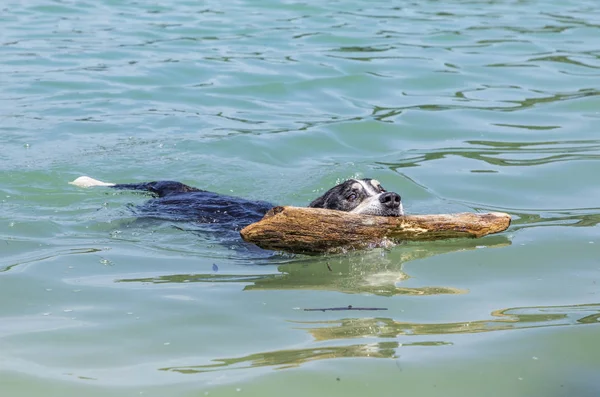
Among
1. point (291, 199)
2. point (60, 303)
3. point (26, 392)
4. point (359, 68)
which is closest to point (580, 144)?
point (291, 199)

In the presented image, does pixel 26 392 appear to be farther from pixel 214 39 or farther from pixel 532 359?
pixel 214 39

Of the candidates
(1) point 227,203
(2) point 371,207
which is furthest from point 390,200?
(1) point 227,203

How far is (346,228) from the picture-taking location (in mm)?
6738

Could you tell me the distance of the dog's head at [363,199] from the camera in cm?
727

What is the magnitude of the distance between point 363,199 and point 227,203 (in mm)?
1800

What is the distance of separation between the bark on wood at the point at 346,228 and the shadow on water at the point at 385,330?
0.82m

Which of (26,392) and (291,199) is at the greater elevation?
(26,392)

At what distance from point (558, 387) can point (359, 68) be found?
1093cm

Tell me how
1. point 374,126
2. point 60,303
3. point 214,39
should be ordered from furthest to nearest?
1. point 214,39
2. point 374,126
3. point 60,303

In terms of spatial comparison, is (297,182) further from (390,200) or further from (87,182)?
(390,200)

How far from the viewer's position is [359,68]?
1545 centimetres

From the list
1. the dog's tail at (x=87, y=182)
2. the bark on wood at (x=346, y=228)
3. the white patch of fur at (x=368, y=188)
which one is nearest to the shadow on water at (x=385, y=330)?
the bark on wood at (x=346, y=228)

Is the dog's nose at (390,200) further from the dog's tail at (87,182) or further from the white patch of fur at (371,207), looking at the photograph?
the dog's tail at (87,182)

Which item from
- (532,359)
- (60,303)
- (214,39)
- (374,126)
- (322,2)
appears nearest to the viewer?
(532,359)
